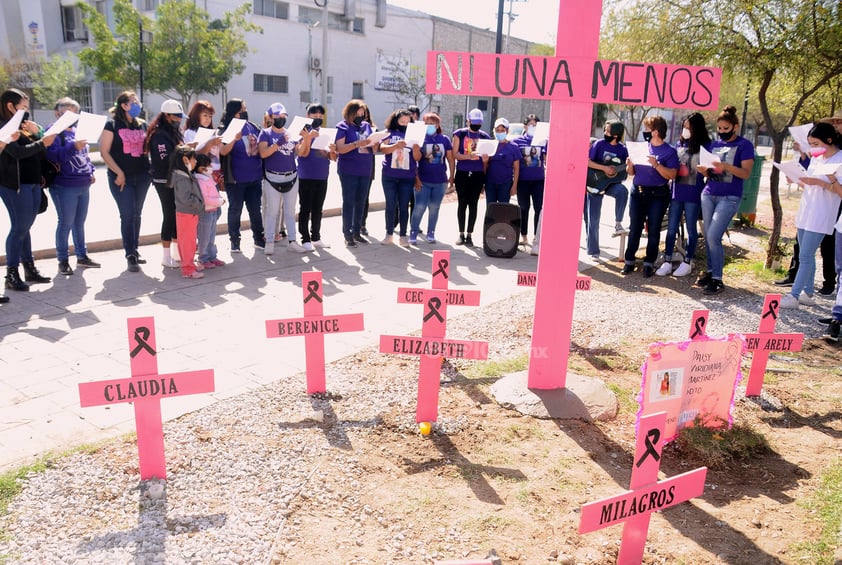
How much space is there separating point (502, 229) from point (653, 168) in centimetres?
219

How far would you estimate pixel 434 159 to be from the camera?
9.68 meters

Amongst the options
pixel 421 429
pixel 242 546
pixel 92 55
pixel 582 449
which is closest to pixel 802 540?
pixel 582 449

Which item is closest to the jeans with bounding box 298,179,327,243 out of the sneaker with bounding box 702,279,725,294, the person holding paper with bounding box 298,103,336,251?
the person holding paper with bounding box 298,103,336,251

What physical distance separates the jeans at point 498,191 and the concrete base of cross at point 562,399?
5549mm

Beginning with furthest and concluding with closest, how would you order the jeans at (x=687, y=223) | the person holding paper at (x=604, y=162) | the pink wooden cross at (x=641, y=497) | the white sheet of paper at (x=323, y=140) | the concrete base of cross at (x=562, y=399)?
1. the person holding paper at (x=604, y=162)
2. the white sheet of paper at (x=323, y=140)
3. the jeans at (x=687, y=223)
4. the concrete base of cross at (x=562, y=399)
5. the pink wooden cross at (x=641, y=497)

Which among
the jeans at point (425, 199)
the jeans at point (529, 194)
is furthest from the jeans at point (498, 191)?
the jeans at point (425, 199)

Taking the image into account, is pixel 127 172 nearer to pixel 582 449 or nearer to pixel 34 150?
pixel 34 150

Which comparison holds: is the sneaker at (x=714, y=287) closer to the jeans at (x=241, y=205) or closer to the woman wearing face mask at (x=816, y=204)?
the woman wearing face mask at (x=816, y=204)

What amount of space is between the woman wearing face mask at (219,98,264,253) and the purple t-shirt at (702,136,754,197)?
18.0ft

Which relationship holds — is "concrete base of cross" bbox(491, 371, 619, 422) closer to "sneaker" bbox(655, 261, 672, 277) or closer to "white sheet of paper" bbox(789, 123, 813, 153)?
"sneaker" bbox(655, 261, 672, 277)

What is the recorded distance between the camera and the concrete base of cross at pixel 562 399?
14.5 feet

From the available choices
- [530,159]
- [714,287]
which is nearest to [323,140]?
[530,159]

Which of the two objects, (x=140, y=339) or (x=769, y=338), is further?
(x=769, y=338)

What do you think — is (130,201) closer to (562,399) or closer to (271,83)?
(562,399)
